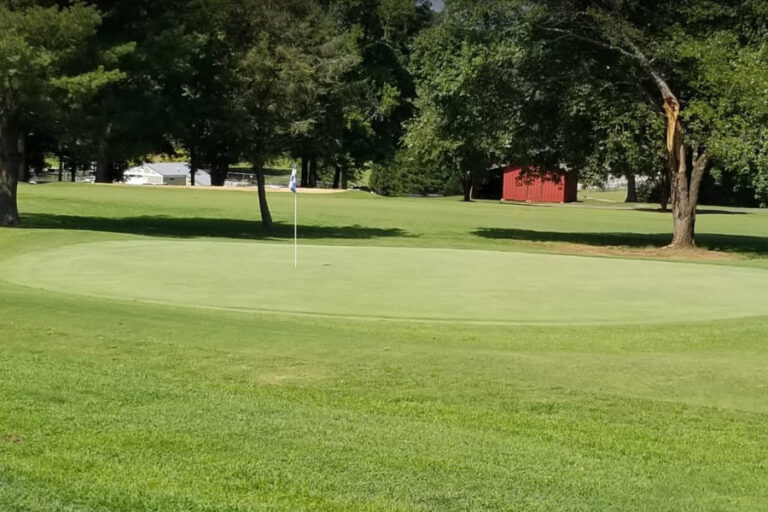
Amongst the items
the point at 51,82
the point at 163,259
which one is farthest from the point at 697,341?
the point at 51,82

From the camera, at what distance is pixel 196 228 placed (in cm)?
3544

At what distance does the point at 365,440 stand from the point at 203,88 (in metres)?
29.7

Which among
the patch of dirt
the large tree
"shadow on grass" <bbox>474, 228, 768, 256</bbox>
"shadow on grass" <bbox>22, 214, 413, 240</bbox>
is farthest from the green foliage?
"shadow on grass" <bbox>474, 228, 768, 256</bbox>

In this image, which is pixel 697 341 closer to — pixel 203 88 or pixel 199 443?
pixel 199 443

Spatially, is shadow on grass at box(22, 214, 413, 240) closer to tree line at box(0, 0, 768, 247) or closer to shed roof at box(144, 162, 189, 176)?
tree line at box(0, 0, 768, 247)

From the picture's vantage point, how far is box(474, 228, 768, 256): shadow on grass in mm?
35781

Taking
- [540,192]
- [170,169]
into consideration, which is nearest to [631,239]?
[540,192]

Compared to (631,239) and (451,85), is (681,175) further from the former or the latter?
(451,85)

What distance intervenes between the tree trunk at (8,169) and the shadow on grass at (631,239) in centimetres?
1696

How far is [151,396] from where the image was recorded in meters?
7.38

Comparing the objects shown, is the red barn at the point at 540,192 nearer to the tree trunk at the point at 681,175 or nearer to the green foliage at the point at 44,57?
the tree trunk at the point at 681,175

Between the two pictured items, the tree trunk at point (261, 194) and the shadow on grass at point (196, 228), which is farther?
the tree trunk at point (261, 194)

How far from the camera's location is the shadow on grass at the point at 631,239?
3578 cm

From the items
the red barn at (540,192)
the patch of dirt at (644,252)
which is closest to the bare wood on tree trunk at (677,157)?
the patch of dirt at (644,252)
